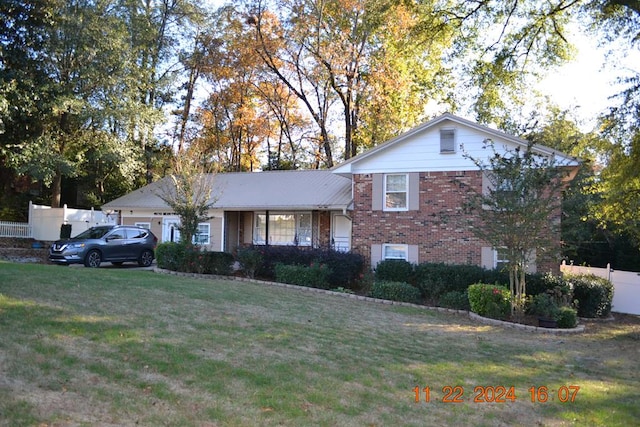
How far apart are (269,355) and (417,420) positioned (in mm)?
2445

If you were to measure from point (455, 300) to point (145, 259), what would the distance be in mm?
12647

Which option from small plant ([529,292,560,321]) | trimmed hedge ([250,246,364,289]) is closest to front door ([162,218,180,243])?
trimmed hedge ([250,246,364,289])

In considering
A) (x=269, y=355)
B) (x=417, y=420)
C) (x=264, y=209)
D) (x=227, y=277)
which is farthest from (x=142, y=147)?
(x=417, y=420)

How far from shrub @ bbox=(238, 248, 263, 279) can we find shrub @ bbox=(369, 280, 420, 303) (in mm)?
4615

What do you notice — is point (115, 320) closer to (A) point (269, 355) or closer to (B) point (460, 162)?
(A) point (269, 355)

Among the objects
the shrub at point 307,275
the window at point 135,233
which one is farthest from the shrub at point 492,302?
the window at point 135,233

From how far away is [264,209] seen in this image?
23.2 metres

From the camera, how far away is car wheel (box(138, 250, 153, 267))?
20938 mm

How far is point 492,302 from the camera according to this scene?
512 inches

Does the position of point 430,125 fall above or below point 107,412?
above

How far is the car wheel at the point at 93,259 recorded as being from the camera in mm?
19000

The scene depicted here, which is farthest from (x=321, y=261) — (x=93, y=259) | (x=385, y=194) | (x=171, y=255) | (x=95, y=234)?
(x=95, y=234)

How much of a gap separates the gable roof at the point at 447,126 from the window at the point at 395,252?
3.17 meters

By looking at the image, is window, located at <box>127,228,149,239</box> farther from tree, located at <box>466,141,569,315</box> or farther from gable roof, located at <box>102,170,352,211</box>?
tree, located at <box>466,141,569,315</box>
